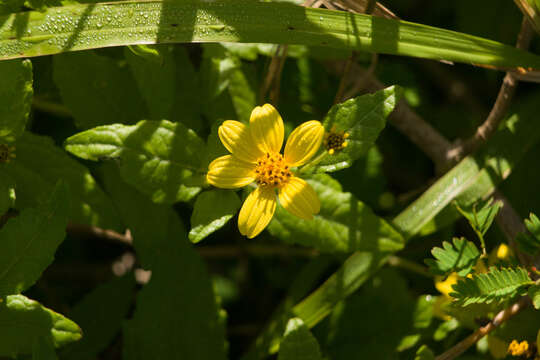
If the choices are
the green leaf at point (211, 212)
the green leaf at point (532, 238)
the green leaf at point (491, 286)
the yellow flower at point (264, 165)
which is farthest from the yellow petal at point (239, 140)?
the green leaf at point (532, 238)

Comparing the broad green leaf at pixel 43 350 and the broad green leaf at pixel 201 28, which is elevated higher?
the broad green leaf at pixel 201 28

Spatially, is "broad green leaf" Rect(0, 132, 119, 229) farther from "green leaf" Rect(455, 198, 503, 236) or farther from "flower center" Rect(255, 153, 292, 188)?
"green leaf" Rect(455, 198, 503, 236)

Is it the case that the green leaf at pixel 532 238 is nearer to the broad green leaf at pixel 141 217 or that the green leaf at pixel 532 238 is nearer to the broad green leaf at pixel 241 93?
the broad green leaf at pixel 241 93

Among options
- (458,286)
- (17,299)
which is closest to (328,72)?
(458,286)

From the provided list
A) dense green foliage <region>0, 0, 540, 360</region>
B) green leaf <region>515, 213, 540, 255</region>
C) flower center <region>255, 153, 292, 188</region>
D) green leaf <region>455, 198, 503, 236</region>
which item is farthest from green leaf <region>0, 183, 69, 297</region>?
green leaf <region>515, 213, 540, 255</region>

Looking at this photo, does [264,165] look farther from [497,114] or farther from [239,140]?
[497,114]

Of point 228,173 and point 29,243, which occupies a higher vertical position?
point 228,173

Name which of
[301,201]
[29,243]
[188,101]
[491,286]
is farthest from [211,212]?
[491,286]
